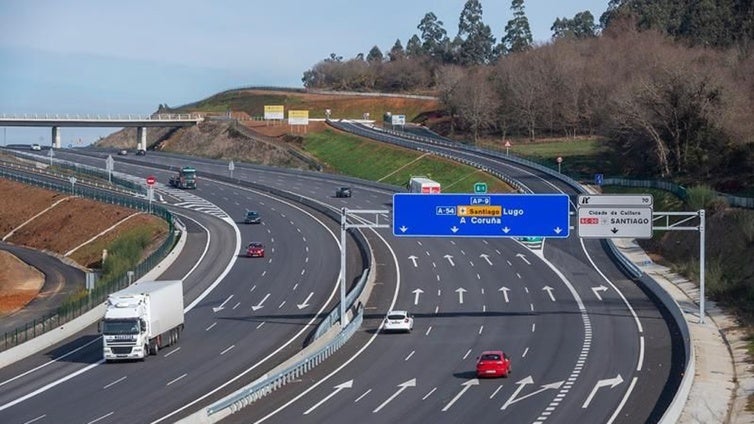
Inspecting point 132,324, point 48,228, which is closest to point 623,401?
point 132,324

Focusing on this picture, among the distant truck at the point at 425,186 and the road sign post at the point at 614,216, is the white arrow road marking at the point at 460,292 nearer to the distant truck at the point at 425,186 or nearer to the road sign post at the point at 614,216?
the road sign post at the point at 614,216

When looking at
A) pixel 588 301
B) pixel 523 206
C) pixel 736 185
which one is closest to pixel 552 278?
pixel 588 301

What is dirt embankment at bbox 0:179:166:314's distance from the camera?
Result: 89.7 metres

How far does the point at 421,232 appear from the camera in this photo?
6153 centimetres

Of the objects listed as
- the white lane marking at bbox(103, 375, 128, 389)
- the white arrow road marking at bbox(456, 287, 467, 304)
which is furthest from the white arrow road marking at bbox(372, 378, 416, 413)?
the white arrow road marking at bbox(456, 287, 467, 304)

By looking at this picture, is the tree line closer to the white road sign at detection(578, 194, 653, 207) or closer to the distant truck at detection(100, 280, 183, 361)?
the white road sign at detection(578, 194, 653, 207)

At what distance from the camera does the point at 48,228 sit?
111750 millimetres

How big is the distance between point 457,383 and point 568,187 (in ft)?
211

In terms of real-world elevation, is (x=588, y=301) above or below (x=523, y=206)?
below

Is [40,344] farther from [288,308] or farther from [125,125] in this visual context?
[125,125]

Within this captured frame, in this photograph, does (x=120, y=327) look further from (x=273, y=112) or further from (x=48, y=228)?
(x=273, y=112)

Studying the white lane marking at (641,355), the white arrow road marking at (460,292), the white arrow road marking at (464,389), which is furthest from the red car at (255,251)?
the white arrow road marking at (464,389)

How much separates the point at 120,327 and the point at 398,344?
13.1 metres

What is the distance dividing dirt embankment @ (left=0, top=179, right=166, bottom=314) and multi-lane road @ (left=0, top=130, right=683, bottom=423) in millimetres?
9638
